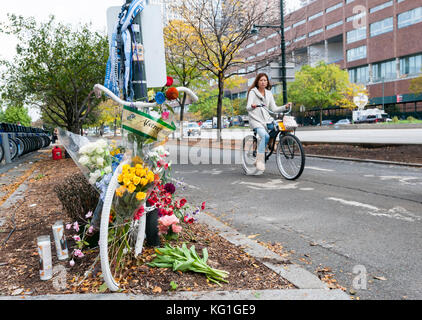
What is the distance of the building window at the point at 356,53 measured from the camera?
6569 centimetres

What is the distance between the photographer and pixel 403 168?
9586 mm

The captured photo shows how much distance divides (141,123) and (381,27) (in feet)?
225

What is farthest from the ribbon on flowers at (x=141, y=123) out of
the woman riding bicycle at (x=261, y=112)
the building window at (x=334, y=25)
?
the building window at (x=334, y=25)

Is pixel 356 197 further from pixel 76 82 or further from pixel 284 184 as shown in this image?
pixel 76 82

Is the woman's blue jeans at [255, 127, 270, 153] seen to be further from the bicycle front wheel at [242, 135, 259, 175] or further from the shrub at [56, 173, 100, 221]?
the shrub at [56, 173, 100, 221]

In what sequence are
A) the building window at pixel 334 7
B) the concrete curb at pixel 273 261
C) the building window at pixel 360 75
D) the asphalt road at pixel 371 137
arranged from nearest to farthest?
the concrete curb at pixel 273 261 → the asphalt road at pixel 371 137 → the building window at pixel 360 75 → the building window at pixel 334 7

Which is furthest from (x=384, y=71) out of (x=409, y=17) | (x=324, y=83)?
(x=324, y=83)

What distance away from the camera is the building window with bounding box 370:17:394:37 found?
198 ft

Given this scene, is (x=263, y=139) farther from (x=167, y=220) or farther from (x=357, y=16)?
(x=357, y=16)

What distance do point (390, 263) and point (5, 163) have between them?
15.8 meters

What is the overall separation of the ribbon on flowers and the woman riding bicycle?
559cm

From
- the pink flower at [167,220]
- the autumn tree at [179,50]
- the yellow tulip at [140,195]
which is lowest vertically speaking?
the pink flower at [167,220]

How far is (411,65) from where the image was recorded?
58.6 metres

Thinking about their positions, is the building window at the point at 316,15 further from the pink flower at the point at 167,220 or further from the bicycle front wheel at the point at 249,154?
the pink flower at the point at 167,220
